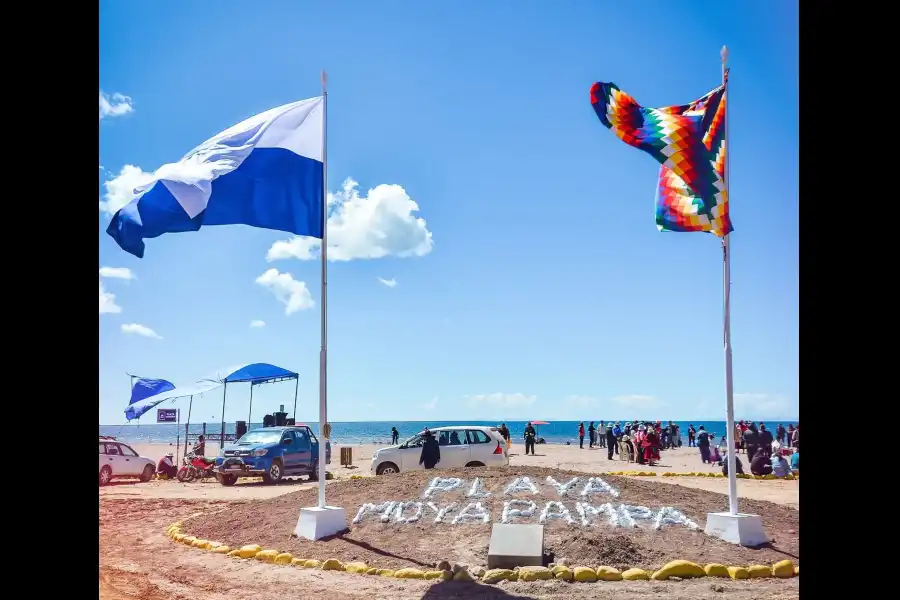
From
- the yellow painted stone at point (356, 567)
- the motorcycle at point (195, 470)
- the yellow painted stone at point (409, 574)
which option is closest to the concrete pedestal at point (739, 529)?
the yellow painted stone at point (409, 574)

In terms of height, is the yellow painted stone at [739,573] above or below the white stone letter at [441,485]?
below

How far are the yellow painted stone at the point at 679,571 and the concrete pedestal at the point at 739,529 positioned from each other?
5.13 ft

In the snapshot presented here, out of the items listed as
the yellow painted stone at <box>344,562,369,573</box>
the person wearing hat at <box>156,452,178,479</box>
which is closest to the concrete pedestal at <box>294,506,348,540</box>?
the yellow painted stone at <box>344,562,369,573</box>

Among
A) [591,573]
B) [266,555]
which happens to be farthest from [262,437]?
[591,573]

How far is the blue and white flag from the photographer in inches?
406

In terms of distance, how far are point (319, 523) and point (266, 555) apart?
40.2 inches

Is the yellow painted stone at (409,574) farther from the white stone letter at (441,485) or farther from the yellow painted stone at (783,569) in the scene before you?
the yellow painted stone at (783,569)

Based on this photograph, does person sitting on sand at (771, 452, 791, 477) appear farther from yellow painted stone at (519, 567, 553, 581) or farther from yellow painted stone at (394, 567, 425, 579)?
yellow painted stone at (394, 567, 425, 579)

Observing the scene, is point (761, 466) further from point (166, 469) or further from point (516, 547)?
point (166, 469)

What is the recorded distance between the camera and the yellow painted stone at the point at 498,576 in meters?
8.98
